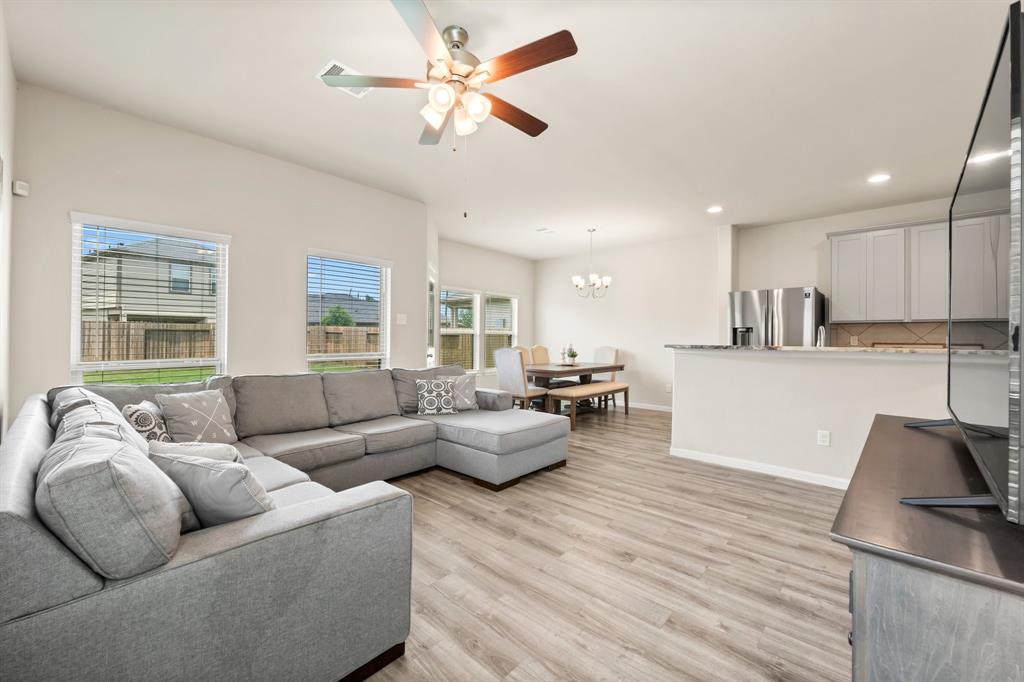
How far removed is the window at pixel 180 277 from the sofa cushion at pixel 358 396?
130cm

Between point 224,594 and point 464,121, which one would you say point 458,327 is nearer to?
point 464,121

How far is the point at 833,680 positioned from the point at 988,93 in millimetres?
1782

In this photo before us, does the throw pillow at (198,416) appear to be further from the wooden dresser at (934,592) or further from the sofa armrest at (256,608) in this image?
the wooden dresser at (934,592)

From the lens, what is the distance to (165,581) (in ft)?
3.43

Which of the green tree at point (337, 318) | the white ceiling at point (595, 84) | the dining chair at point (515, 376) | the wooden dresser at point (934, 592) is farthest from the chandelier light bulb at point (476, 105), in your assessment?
the dining chair at point (515, 376)

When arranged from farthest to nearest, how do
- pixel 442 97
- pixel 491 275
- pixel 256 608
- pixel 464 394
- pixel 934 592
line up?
pixel 491 275
pixel 464 394
pixel 442 97
pixel 256 608
pixel 934 592

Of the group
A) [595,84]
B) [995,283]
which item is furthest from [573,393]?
[995,283]

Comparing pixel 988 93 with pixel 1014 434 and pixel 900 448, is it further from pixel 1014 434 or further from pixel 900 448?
pixel 900 448

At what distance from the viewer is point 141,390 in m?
2.72

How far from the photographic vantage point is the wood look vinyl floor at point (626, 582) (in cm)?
155

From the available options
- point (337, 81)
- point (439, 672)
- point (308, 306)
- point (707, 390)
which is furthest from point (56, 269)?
point (707, 390)

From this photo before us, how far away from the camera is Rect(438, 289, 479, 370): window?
23.5ft

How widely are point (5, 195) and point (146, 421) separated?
147 centimetres

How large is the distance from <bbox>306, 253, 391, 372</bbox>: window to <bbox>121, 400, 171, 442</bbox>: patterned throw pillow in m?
1.75
